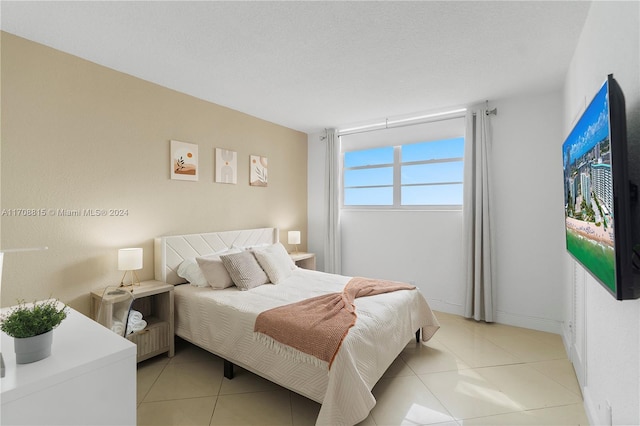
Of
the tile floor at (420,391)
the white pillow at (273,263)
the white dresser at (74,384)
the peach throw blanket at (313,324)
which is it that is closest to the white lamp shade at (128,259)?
the tile floor at (420,391)

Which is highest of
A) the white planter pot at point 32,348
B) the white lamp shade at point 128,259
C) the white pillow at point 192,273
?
the white lamp shade at point 128,259

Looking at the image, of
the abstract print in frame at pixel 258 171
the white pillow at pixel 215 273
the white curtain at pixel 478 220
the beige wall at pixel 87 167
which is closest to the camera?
the beige wall at pixel 87 167

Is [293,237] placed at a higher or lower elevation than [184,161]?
lower

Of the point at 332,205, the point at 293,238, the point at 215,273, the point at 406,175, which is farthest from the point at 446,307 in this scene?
the point at 215,273

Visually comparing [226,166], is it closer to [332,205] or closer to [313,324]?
[332,205]

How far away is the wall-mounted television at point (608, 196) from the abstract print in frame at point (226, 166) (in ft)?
11.3

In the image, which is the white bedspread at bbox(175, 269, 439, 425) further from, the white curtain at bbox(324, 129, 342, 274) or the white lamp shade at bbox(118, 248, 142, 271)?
the white curtain at bbox(324, 129, 342, 274)

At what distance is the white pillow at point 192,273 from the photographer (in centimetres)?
309

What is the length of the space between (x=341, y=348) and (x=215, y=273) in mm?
1686

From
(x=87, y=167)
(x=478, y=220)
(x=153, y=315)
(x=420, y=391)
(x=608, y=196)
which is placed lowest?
(x=420, y=391)

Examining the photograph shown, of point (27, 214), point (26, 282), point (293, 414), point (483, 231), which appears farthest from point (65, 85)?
point (483, 231)

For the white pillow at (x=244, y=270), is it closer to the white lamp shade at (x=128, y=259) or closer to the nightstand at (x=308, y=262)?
the white lamp shade at (x=128, y=259)

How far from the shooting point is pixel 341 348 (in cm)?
186

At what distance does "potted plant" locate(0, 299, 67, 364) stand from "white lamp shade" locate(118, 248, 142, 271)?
64.9 inches
